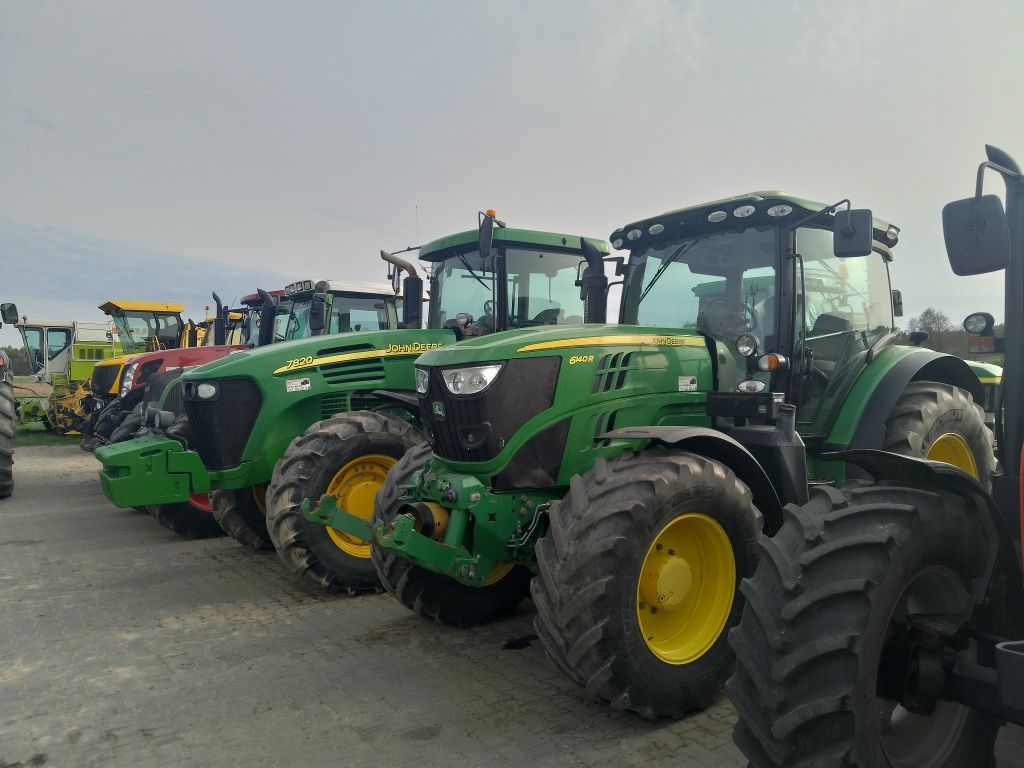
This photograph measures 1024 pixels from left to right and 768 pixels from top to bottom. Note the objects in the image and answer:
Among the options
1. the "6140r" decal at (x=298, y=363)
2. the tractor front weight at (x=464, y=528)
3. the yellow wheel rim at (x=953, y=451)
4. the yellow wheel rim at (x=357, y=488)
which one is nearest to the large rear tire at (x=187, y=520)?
the "6140r" decal at (x=298, y=363)

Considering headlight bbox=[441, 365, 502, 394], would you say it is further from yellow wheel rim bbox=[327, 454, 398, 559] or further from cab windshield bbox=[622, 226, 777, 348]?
yellow wheel rim bbox=[327, 454, 398, 559]

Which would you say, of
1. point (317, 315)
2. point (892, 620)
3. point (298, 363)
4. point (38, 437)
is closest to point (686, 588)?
point (892, 620)

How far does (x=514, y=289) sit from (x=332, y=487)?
2233mm

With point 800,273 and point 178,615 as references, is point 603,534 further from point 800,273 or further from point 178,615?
point 178,615

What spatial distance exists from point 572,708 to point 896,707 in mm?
1526

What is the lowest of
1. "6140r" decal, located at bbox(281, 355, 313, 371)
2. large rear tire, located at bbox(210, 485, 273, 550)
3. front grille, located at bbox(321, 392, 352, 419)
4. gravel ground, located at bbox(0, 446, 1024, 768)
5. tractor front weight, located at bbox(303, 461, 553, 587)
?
gravel ground, located at bbox(0, 446, 1024, 768)

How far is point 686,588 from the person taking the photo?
11.2 feet

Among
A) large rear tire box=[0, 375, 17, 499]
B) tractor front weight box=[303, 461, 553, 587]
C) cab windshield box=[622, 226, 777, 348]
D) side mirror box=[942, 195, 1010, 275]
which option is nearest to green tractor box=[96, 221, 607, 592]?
cab windshield box=[622, 226, 777, 348]

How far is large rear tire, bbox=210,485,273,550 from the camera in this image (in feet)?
19.4

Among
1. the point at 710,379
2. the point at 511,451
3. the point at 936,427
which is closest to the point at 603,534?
the point at 511,451

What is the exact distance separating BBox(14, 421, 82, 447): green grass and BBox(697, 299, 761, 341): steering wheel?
14.9 meters

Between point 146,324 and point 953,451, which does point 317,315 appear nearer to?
point 953,451

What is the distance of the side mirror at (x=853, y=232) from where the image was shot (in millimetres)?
3668

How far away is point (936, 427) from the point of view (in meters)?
4.64
